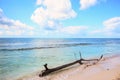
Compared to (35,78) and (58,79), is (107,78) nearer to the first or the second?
(58,79)

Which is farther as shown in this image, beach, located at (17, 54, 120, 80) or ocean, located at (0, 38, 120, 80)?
ocean, located at (0, 38, 120, 80)

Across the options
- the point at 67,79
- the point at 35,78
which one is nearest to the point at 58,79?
the point at 67,79

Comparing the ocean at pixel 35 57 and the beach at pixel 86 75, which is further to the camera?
the ocean at pixel 35 57

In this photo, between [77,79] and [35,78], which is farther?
[35,78]

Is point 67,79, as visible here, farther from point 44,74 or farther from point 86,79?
point 44,74

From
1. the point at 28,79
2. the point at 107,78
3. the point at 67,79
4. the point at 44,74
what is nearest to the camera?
the point at 107,78

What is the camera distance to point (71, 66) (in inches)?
770

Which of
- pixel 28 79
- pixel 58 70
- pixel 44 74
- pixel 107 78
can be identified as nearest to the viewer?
pixel 107 78

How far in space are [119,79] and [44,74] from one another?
648 cm

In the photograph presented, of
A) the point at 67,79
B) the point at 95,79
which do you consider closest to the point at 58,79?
the point at 67,79

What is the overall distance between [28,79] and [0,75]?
3.05m

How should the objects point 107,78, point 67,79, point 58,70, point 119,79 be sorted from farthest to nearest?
point 58,70 < point 67,79 < point 107,78 < point 119,79

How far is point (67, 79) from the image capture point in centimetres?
1303

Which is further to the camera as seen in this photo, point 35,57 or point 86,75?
point 35,57
